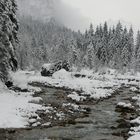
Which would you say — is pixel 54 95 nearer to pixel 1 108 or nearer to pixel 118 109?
pixel 118 109

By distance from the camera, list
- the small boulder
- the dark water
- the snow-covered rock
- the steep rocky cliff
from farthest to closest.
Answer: the small boulder, the snow-covered rock, the steep rocky cliff, the dark water

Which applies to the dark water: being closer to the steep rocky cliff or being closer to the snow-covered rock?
the steep rocky cliff

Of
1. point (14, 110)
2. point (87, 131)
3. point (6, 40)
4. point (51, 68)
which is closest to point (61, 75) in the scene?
point (51, 68)

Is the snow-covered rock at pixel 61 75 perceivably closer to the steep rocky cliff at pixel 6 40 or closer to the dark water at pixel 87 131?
the steep rocky cliff at pixel 6 40

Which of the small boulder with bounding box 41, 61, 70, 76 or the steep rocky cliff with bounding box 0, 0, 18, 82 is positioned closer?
the steep rocky cliff with bounding box 0, 0, 18, 82

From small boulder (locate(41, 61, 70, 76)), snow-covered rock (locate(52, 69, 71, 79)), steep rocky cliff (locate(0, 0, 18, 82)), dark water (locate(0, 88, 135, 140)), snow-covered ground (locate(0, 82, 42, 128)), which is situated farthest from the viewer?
small boulder (locate(41, 61, 70, 76))

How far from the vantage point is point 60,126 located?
24.5 metres

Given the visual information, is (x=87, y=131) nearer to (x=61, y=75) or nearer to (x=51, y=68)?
(x=61, y=75)

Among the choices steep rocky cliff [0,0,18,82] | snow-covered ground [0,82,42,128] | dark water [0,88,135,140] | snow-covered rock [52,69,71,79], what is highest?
steep rocky cliff [0,0,18,82]

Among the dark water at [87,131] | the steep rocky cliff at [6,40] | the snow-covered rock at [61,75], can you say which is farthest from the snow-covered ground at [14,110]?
the snow-covered rock at [61,75]

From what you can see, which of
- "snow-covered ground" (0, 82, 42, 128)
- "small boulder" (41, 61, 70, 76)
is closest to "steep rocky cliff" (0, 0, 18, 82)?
"snow-covered ground" (0, 82, 42, 128)

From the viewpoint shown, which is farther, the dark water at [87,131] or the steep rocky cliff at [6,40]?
the steep rocky cliff at [6,40]

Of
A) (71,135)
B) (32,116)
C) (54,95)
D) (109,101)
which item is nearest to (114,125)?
(71,135)

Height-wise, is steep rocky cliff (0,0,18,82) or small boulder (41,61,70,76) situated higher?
steep rocky cliff (0,0,18,82)
